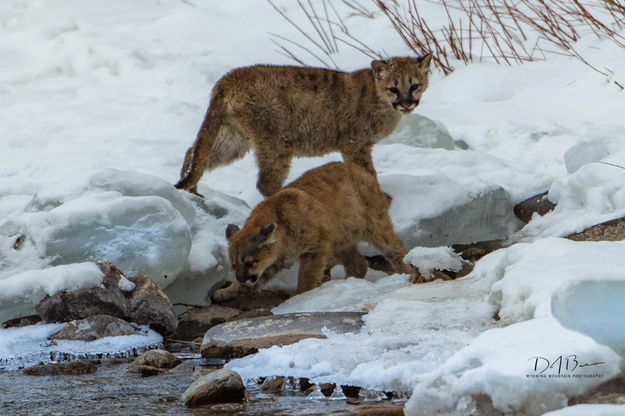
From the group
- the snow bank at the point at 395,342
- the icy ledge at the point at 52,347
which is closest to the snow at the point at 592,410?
the snow bank at the point at 395,342

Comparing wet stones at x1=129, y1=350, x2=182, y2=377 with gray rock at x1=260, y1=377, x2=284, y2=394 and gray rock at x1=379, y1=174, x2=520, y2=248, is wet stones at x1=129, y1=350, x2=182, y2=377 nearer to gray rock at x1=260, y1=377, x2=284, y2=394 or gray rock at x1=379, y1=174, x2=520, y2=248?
gray rock at x1=260, y1=377, x2=284, y2=394

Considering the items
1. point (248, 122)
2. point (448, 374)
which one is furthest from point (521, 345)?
point (248, 122)

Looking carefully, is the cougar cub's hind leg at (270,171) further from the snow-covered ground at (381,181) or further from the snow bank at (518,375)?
the snow bank at (518,375)

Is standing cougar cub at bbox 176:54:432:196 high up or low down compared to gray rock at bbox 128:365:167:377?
up

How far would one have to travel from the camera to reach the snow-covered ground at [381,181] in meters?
5.17

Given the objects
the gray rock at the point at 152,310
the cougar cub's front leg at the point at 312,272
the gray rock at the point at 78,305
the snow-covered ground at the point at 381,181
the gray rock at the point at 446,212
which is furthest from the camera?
the gray rock at the point at 446,212

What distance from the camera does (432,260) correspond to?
7898mm

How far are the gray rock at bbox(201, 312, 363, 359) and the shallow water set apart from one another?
180 mm

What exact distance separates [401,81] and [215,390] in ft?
15.0

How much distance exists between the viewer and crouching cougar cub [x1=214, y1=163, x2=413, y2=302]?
8016mm

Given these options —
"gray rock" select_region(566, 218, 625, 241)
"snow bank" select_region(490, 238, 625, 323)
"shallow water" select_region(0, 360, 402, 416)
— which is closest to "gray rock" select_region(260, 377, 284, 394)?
"shallow water" select_region(0, 360, 402, 416)

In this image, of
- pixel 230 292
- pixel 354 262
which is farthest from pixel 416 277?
pixel 230 292

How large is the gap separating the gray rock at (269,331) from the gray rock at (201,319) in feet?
2.61

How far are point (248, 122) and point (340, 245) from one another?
1.42 m
